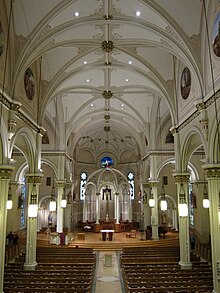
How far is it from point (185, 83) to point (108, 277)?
34.6 feet

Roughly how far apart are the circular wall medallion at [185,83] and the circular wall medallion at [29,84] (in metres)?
7.71

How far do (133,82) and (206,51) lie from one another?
760 cm

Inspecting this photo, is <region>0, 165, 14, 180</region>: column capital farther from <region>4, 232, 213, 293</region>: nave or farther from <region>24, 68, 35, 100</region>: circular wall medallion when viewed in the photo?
<region>24, 68, 35, 100</region>: circular wall medallion

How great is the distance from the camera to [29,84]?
1384cm

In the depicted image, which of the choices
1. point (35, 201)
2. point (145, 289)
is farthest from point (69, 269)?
point (145, 289)

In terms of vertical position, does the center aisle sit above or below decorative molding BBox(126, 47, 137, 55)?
below

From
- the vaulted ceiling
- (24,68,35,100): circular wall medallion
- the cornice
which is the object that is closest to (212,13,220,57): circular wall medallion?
the vaulted ceiling

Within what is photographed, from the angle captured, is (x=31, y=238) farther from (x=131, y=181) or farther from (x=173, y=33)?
(x=131, y=181)

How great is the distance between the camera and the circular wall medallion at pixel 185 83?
44.9 feet

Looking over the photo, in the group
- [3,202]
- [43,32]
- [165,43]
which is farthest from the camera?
A: [165,43]

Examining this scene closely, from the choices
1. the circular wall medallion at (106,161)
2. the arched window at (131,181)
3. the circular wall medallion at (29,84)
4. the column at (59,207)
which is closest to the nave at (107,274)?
the column at (59,207)

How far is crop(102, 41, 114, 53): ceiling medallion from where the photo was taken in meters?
13.5

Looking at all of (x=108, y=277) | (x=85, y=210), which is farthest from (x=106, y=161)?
(x=108, y=277)

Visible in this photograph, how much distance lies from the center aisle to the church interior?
2.1 inches
